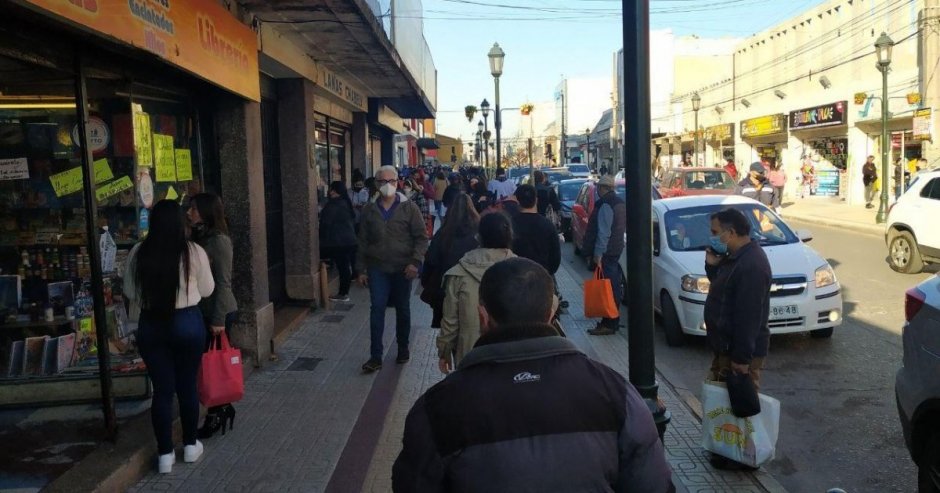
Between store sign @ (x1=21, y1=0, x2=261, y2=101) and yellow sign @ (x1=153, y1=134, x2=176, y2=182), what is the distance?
2.44 feet

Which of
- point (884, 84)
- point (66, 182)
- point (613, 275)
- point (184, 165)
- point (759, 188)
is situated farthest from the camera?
point (884, 84)

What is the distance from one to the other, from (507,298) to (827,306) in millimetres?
6871

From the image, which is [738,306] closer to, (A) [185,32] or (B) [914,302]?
(B) [914,302]

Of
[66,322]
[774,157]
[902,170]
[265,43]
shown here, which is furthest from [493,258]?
[774,157]

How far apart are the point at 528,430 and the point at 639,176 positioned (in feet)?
8.67

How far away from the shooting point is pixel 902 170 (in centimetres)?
2584

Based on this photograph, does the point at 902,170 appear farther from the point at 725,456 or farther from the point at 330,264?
the point at 725,456

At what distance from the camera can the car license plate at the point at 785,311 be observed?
304 inches

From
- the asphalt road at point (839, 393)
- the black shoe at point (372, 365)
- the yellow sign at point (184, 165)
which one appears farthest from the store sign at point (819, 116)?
the yellow sign at point (184, 165)

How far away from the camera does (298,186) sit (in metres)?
9.84

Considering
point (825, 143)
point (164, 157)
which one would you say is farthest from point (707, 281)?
point (825, 143)

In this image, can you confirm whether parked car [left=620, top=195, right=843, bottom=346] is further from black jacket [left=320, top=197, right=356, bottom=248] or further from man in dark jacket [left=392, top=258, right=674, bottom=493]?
man in dark jacket [left=392, top=258, right=674, bottom=493]

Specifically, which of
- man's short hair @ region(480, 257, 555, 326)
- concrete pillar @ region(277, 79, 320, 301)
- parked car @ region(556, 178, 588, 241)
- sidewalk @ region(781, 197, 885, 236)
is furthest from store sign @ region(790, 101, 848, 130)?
man's short hair @ region(480, 257, 555, 326)

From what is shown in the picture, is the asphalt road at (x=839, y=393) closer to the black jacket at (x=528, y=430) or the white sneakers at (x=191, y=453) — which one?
the black jacket at (x=528, y=430)
